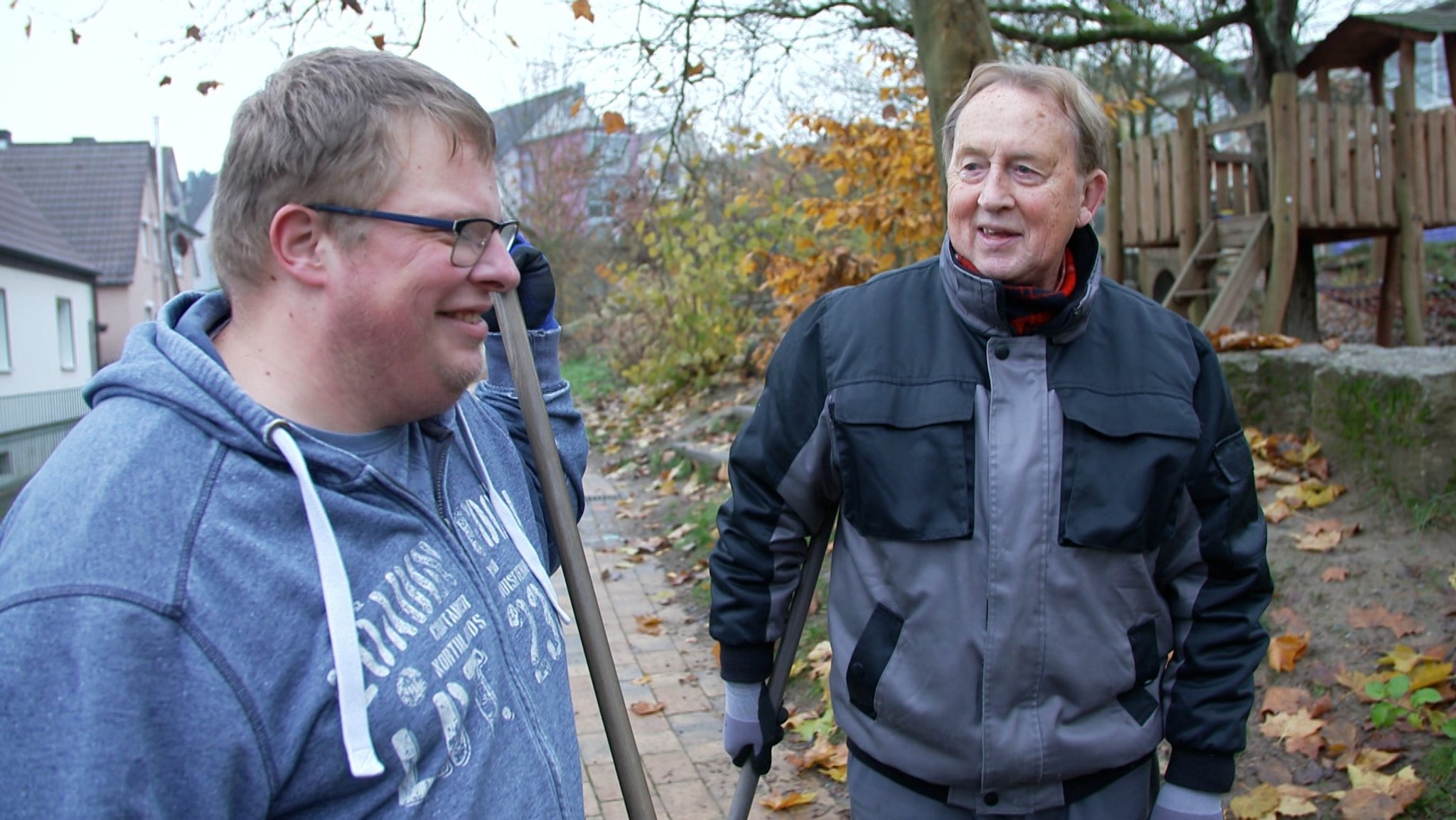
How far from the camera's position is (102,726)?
1.04m

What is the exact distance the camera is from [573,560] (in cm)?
188

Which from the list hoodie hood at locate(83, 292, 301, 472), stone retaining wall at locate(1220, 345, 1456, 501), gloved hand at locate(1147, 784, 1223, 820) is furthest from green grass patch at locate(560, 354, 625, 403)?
hoodie hood at locate(83, 292, 301, 472)

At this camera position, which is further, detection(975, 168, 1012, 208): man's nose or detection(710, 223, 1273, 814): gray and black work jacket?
detection(975, 168, 1012, 208): man's nose

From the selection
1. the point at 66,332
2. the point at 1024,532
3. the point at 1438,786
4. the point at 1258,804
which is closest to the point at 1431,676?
the point at 1438,786

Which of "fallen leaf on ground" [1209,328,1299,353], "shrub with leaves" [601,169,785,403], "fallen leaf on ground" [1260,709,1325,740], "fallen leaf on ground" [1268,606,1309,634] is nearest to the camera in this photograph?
"fallen leaf on ground" [1260,709,1325,740]

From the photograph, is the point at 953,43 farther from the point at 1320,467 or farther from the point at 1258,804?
the point at 1258,804

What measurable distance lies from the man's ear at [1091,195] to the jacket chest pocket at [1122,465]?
1.34 feet

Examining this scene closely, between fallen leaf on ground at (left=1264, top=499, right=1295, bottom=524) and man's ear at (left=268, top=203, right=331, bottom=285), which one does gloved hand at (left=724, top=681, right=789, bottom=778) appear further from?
fallen leaf on ground at (left=1264, top=499, right=1295, bottom=524)

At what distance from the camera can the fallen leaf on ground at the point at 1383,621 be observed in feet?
11.5

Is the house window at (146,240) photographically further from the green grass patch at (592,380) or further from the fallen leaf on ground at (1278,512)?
the fallen leaf on ground at (1278,512)

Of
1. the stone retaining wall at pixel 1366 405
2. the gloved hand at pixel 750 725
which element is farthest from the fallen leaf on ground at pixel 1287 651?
the gloved hand at pixel 750 725

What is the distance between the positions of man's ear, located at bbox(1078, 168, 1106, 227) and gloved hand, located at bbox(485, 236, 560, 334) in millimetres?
1064

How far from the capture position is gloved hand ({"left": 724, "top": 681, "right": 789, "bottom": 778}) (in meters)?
2.42

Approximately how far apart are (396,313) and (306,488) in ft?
0.88
